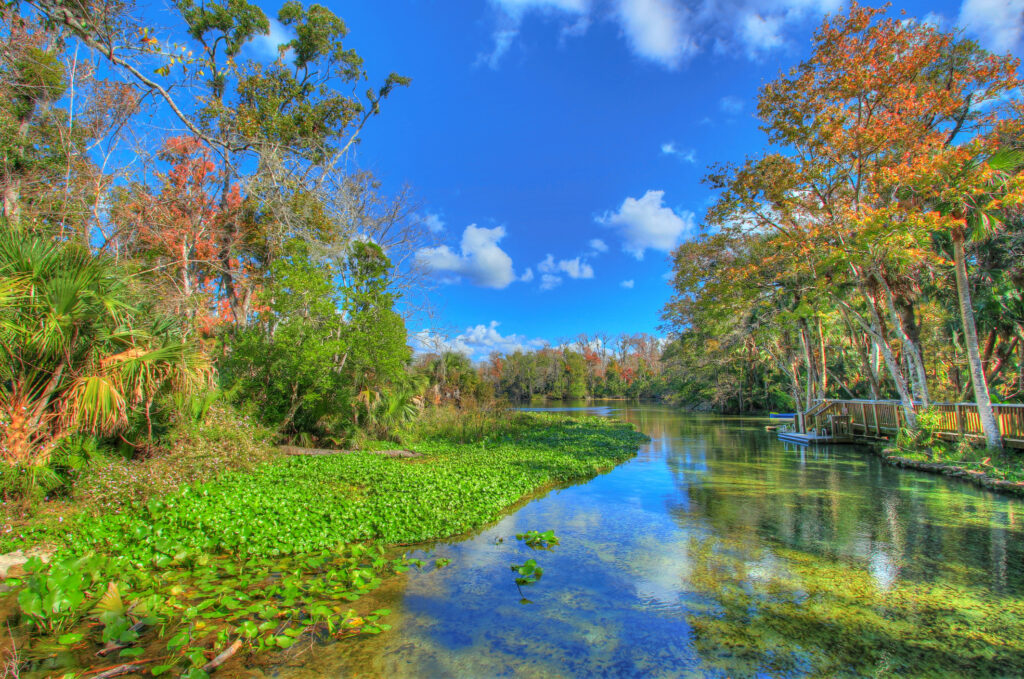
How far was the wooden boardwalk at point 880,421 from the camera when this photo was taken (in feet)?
33.7

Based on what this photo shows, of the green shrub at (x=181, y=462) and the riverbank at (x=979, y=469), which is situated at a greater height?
the green shrub at (x=181, y=462)

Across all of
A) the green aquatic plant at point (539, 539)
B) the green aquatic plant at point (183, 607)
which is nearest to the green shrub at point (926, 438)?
the green aquatic plant at point (539, 539)

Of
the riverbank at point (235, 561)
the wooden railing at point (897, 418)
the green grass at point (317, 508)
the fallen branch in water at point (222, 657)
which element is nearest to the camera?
the fallen branch in water at point (222, 657)

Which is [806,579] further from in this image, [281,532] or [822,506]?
[281,532]

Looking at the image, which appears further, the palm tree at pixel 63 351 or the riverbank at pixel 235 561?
the palm tree at pixel 63 351

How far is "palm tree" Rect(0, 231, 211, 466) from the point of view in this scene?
523 cm

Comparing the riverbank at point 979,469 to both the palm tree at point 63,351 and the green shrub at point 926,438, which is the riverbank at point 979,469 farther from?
the palm tree at point 63,351

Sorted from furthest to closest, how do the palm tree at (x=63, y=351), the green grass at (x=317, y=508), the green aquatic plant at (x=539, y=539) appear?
the green aquatic plant at (x=539, y=539) < the palm tree at (x=63, y=351) < the green grass at (x=317, y=508)

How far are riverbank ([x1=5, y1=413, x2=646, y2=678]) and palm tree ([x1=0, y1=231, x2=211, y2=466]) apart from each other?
1.40 metres

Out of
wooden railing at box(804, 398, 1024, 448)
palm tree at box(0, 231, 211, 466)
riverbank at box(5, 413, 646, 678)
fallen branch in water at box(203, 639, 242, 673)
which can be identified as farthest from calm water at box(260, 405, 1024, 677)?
palm tree at box(0, 231, 211, 466)

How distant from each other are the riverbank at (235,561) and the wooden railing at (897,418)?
36.6ft

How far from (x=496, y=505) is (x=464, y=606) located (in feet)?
11.6

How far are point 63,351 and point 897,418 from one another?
2003cm

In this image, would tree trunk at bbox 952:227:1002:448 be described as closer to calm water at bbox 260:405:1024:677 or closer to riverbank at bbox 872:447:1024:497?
riverbank at bbox 872:447:1024:497
